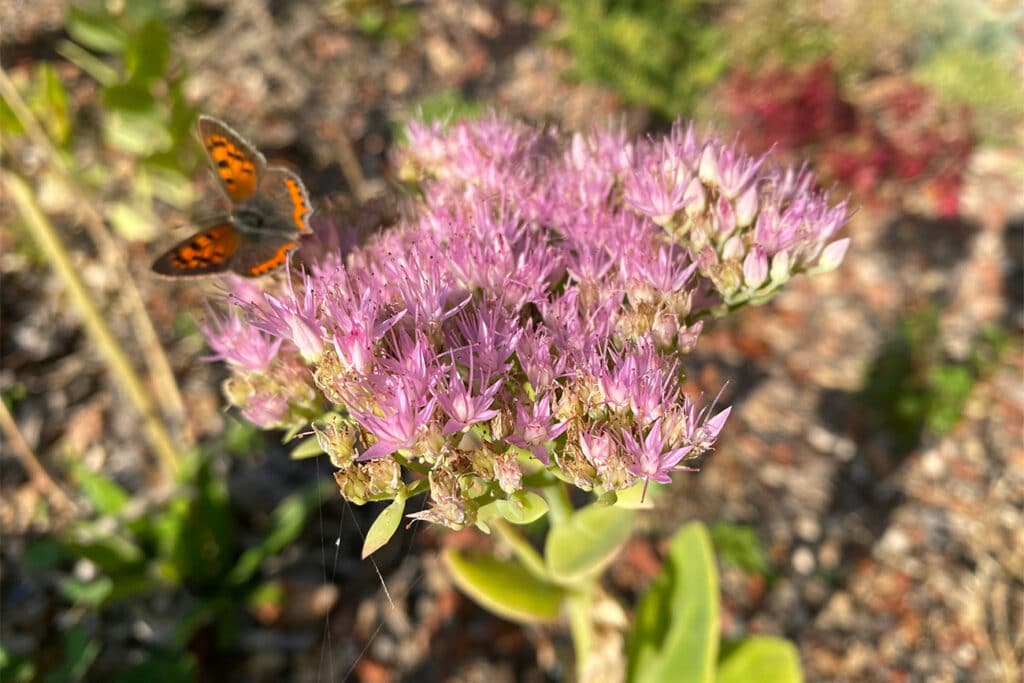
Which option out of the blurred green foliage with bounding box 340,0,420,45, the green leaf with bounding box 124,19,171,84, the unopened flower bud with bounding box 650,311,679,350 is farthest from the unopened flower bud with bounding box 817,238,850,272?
the blurred green foliage with bounding box 340,0,420,45

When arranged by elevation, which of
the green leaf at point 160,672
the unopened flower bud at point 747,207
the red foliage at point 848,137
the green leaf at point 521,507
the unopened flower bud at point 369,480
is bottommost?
the green leaf at point 160,672

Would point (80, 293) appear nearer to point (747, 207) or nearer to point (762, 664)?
point (747, 207)

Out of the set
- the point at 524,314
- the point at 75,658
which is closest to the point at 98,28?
the point at 75,658

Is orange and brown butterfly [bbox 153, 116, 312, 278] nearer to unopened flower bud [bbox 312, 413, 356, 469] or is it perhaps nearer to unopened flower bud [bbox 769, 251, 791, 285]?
unopened flower bud [bbox 312, 413, 356, 469]

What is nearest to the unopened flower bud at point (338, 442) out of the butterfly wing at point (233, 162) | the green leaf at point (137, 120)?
the butterfly wing at point (233, 162)

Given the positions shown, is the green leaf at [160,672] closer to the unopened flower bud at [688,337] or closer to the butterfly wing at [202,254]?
the butterfly wing at [202,254]

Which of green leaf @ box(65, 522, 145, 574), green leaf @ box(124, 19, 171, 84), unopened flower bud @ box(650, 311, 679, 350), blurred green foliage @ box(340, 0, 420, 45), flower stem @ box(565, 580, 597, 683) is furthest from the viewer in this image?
blurred green foliage @ box(340, 0, 420, 45)
